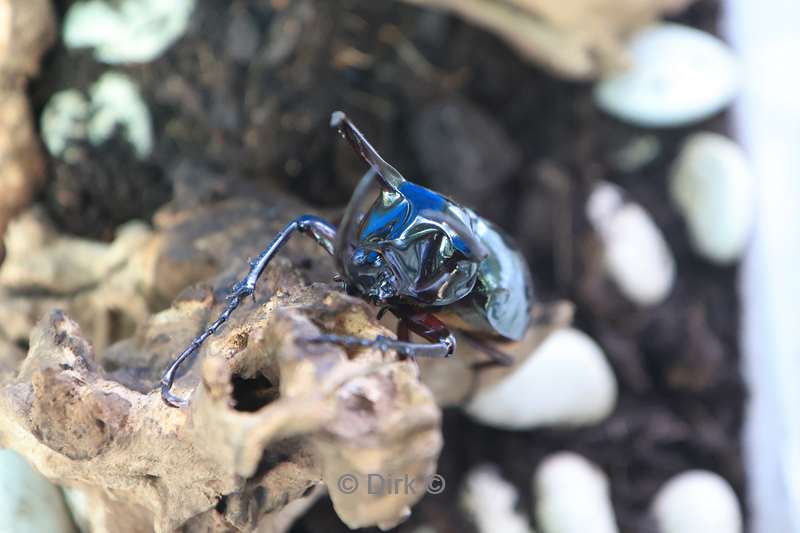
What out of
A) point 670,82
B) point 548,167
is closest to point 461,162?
point 548,167

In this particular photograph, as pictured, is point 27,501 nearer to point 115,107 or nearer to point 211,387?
point 211,387

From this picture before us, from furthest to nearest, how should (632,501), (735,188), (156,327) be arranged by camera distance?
(735,188) → (632,501) → (156,327)

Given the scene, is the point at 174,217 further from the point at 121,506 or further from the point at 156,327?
the point at 121,506

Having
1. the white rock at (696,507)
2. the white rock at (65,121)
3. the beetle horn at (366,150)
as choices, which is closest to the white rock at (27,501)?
the white rock at (65,121)

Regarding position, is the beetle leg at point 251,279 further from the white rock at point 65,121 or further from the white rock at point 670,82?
the white rock at point 670,82

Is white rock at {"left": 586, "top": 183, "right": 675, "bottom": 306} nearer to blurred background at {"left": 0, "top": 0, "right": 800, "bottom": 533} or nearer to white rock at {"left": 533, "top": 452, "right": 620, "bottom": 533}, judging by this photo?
blurred background at {"left": 0, "top": 0, "right": 800, "bottom": 533}

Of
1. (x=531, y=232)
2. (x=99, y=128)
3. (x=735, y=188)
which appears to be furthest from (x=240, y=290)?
(x=735, y=188)

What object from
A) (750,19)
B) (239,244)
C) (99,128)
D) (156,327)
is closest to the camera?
(156,327)
